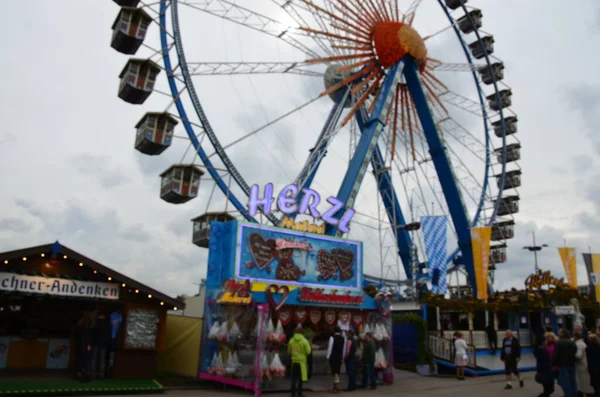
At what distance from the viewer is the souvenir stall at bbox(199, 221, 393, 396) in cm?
1301

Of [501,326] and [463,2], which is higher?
[463,2]

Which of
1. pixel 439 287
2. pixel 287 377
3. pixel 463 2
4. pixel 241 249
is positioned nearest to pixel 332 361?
pixel 287 377

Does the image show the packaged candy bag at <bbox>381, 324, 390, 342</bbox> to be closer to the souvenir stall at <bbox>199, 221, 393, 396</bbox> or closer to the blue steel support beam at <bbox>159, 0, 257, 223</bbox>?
the souvenir stall at <bbox>199, 221, 393, 396</bbox>

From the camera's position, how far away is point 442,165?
2878 cm

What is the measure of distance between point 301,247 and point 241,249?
2.54 metres

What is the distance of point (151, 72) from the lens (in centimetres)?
2083

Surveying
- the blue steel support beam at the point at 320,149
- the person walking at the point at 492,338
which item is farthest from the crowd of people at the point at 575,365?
the blue steel support beam at the point at 320,149

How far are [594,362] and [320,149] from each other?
16827 mm

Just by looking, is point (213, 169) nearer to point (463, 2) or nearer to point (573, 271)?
point (573, 271)

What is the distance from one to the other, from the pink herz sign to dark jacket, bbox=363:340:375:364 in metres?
5.80

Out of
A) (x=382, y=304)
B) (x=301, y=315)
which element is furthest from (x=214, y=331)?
(x=382, y=304)

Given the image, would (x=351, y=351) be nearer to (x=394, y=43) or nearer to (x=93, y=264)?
(x=93, y=264)

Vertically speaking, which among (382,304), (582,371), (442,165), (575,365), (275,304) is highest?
(442,165)

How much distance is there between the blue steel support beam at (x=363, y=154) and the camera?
2291 centimetres
